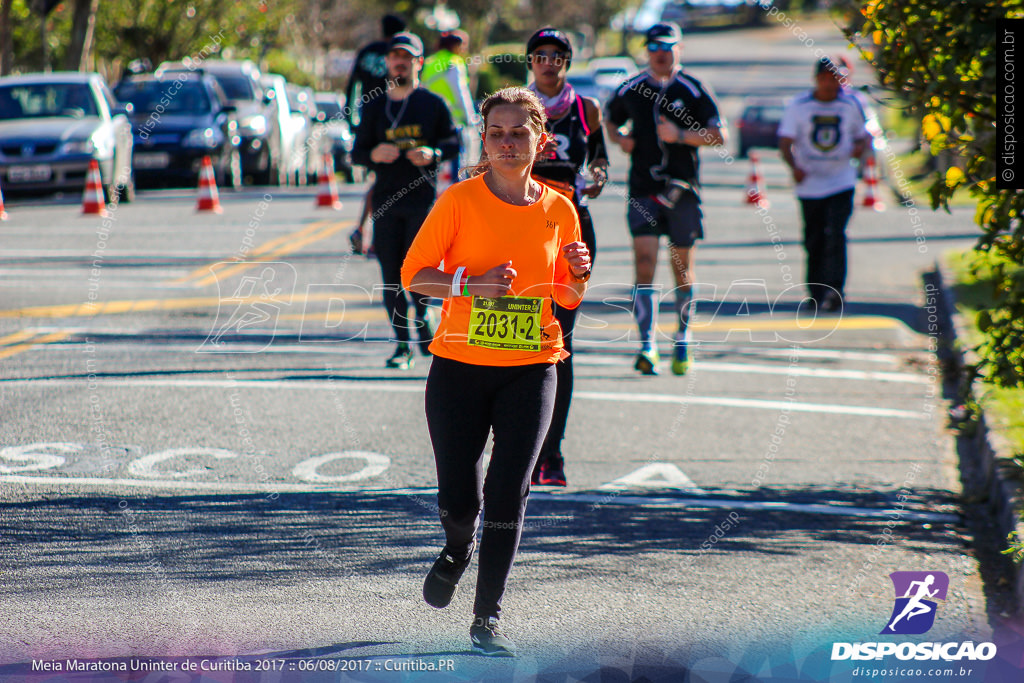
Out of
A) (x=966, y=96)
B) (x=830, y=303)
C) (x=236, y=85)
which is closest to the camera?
(x=966, y=96)

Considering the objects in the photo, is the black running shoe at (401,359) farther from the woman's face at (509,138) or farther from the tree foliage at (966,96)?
the woman's face at (509,138)

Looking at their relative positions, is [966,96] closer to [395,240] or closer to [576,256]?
[576,256]

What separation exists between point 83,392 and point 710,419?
3.94 m

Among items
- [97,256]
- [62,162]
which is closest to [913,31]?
[97,256]

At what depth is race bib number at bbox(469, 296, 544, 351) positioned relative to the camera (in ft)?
13.4

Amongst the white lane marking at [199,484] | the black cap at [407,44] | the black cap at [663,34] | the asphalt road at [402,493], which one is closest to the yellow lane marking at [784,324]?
the asphalt road at [402,493]

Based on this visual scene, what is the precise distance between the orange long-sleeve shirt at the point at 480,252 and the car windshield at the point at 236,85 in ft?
67.1

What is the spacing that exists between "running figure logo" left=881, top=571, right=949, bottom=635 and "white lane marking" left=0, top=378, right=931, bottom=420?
3.08 meters

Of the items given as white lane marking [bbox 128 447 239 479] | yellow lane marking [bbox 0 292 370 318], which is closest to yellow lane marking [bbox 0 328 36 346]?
yellow lane marking [bbox 0 292 370 318]

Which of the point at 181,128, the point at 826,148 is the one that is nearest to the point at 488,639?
the point at 826,148

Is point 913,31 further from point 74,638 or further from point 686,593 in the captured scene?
point 74,638

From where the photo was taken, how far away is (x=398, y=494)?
609cm

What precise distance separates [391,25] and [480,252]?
7018mm

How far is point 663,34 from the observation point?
328 inches
